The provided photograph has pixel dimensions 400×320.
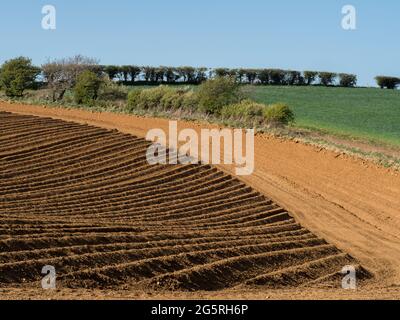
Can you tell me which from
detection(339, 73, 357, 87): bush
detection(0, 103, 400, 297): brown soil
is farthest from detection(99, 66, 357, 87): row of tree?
detection(0, 103, 400, 297): brown soil

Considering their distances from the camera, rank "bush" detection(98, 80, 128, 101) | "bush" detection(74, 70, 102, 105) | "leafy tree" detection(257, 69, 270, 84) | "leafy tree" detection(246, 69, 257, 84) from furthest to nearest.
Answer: "leafy tree" detection(257, 69, 270, 84)
"leafy tree" detection(246, 69, 257, 84)
"bush" detection(98, 80, 128, 101)
"bush" detection(74, 70, 102, 105)

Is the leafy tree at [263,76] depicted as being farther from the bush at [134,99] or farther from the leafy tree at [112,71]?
the bush at [134,99]

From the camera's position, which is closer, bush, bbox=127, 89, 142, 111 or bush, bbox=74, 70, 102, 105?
bush, bbox=127, 89, 142, 111

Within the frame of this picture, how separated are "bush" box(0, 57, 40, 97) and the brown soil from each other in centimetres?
1616

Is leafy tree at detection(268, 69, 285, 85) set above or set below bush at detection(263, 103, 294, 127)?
above

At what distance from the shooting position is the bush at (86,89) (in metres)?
35.1

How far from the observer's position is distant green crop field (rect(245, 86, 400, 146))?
40938mm

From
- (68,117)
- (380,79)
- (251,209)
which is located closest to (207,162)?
(251,209)

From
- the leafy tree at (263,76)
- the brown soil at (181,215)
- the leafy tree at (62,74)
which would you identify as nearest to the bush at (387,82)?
the leafy tree at (263,76)

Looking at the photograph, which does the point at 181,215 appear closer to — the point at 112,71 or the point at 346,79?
the point at 112,71

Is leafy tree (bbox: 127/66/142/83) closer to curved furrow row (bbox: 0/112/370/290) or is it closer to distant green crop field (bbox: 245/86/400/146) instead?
distant green crop field (bbox: 245/86/400/146)

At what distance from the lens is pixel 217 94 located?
33969 millimetres

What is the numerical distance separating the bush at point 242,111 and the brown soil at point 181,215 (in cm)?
983
